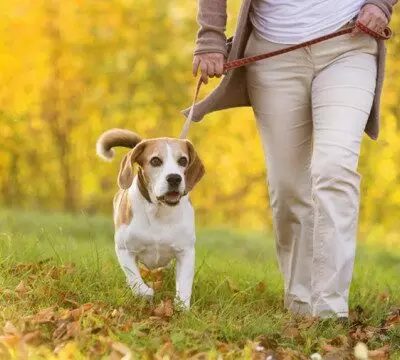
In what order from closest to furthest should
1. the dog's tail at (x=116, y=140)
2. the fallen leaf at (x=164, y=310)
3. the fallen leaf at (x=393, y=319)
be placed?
the fallen leaf at (x=164, y=310), the fallen leaf at (x=393, y=319), the dog's tail at (x=116, y=140)

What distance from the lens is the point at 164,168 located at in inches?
188

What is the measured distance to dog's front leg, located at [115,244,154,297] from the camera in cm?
485

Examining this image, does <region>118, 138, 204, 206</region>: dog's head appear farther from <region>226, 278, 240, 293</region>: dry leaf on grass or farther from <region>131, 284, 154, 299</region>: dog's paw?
<region>226, 278, 240, 293</region>: dry leaf on grass

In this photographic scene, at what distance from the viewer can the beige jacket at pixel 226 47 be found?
4.89 meters

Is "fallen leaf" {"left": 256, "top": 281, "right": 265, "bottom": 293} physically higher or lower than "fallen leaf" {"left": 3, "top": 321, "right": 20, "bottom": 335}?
lower

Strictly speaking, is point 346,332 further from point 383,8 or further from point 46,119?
point 46,119

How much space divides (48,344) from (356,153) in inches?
71.6

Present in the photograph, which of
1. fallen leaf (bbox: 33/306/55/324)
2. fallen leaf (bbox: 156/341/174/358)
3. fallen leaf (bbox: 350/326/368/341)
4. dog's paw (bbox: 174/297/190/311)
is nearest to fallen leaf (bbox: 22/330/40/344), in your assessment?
fallen leaf (bbox: 33/306/55/324)

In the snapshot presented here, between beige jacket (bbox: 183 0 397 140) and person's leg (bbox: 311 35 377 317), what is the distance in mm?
174

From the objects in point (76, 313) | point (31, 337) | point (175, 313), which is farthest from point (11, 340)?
point (175, 313)

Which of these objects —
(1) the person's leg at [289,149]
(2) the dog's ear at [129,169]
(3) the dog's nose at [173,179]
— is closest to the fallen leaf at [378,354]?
(1) the person's leg at [289,149]

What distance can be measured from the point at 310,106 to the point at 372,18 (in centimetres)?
58

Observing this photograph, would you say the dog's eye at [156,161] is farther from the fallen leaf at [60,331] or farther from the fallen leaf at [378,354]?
the fallen leaf at [378,354]

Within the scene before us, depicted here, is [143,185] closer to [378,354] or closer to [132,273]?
[132,273]
